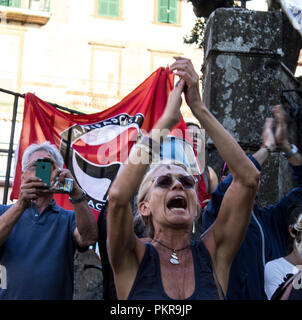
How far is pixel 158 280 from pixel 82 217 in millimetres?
1014

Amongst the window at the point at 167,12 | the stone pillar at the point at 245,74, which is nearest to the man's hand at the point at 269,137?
the stone pillar at the point at 245,74

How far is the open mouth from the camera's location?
2.91 meters

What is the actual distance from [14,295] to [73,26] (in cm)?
2525

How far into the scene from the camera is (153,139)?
2715 mm

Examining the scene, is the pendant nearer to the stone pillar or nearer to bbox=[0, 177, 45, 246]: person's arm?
bbox=[0, 177, 45, 246]: person's arm

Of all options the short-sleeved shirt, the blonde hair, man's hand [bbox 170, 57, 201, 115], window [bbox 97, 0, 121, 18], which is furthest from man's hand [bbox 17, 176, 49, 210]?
window [bbox 97, 0, 121, 18]

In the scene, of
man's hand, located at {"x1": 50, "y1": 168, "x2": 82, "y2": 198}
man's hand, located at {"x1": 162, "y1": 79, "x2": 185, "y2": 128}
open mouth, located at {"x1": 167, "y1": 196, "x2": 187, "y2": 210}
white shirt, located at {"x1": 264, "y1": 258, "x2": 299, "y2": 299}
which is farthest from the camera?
man's hand, located at {"x1": 50, "y1": 168, "x2": 82, "y2": 198}

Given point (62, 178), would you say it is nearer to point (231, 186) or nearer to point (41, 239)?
point (41, 239)

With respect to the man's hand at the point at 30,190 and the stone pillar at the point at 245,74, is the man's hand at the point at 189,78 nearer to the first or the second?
the man's hand at the point at 30,190

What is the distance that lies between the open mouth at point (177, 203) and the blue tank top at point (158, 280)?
0.23 metres

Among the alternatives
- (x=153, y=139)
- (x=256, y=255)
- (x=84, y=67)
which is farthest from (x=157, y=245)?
(x=84, y=67)

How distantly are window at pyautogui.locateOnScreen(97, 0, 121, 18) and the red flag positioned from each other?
905 inches

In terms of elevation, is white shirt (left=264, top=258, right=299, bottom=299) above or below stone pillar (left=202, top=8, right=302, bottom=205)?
below
